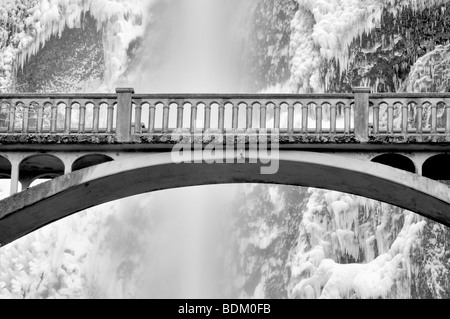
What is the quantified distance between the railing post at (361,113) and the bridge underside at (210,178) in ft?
1.64

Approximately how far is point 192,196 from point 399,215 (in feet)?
30.5

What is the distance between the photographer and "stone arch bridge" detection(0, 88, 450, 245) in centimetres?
2277

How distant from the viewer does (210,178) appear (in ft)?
80.0

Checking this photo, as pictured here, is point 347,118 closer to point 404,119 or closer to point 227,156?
point 404,119

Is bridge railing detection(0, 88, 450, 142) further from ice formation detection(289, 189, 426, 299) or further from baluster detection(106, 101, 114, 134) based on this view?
ice formation detection(289, 189, 426, 299)

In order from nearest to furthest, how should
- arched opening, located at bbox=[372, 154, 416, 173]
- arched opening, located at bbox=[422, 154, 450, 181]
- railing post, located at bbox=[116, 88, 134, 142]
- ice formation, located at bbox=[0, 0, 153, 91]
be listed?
railing post, located at bbox=[116, 88, 134, 142]
arched opening, located at bbox=[372, 154, 416, 173]
arched opening, located at bbox=[422, 154, 450, 181]
ice formation, located at bbox=[0, 0, 153, 91]

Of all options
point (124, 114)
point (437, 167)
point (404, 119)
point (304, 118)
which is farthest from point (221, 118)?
point (437, 167)

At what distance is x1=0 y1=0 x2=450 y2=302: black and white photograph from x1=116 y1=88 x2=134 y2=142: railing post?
32 millimetres

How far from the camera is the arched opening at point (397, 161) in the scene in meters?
23.4

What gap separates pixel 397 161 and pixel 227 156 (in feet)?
11.2

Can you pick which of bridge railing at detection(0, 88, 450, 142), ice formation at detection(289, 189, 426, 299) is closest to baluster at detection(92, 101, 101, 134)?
bridge railing at detection(0, 88, 450, 142)
